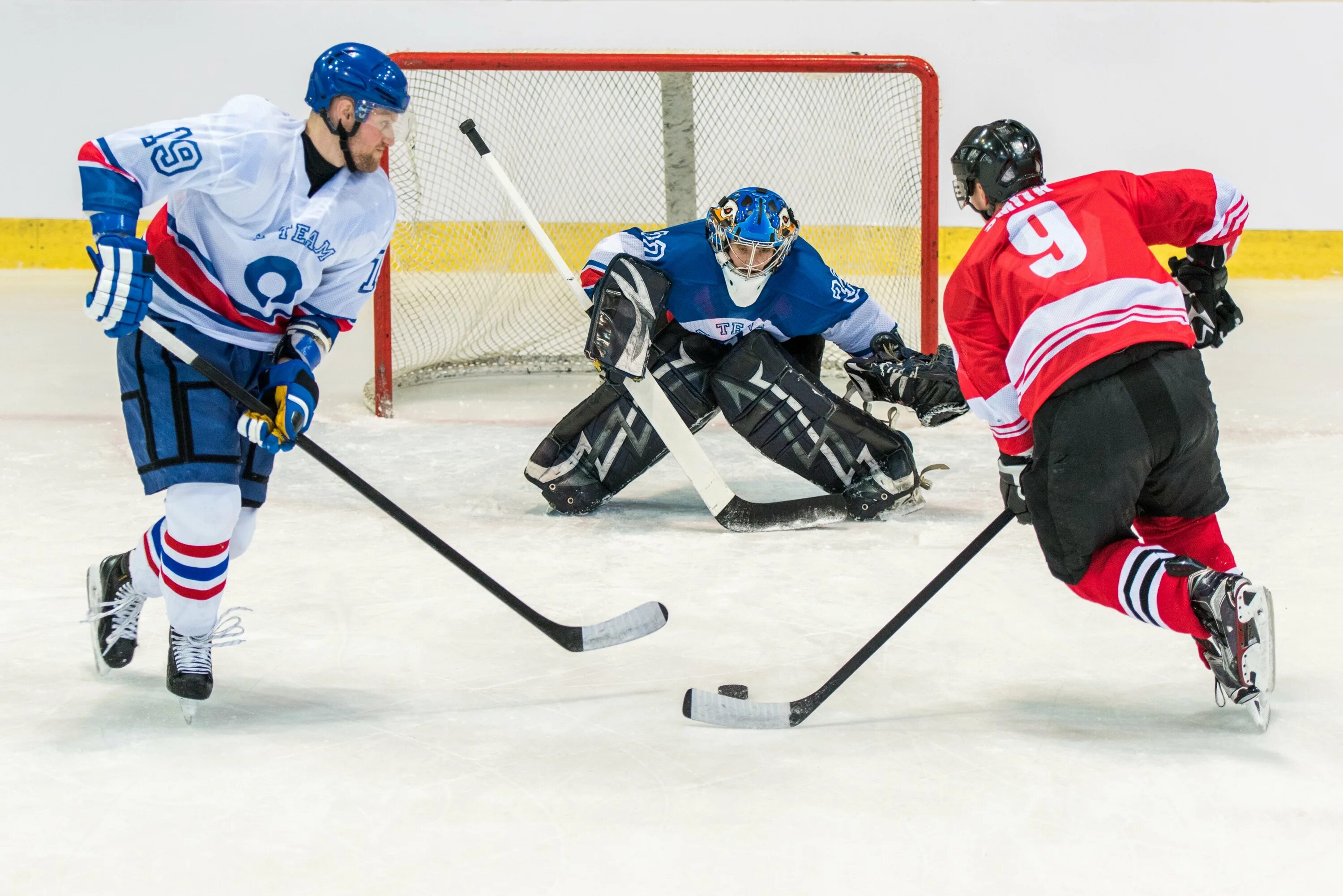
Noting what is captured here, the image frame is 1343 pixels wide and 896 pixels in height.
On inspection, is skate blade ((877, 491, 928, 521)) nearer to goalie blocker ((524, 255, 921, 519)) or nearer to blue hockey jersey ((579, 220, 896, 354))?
goalie blocker ((524, 255, 921, 519))

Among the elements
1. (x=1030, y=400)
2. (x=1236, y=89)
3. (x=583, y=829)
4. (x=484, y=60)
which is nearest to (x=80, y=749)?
(x=583, y=829)

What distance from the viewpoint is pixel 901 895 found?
63.6 inches

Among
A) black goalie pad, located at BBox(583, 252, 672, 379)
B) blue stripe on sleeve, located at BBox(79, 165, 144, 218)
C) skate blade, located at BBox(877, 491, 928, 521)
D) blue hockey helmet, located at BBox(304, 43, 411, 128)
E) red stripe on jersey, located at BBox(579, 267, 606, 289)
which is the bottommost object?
skate blade, located at BBox(877, 491, 928, 521)

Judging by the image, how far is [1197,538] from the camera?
7.09 ft

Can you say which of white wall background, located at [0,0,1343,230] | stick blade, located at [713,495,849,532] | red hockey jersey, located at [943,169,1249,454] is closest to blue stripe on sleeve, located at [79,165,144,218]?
red hockey jersey, located at [943,169,1249,454]

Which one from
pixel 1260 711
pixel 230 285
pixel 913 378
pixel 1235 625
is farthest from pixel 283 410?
pixel 913 378

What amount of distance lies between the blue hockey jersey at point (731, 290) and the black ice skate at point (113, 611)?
1496mm

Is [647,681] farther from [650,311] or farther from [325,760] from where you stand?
[650,311]

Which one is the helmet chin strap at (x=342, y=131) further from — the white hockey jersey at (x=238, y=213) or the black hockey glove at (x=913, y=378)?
the black hockey glove at (x=913, y=378)

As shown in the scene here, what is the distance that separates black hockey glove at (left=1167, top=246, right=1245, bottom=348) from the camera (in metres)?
2.33

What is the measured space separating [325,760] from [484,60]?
297 cm

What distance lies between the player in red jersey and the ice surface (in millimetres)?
241

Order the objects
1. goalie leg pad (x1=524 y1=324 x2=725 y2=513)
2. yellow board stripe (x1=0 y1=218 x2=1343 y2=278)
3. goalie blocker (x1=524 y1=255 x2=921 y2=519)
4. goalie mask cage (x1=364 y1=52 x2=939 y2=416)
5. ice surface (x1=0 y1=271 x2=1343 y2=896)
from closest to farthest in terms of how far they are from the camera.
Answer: ice surface (x1=0 y1=271 x2=1343 y2=896) → goalie blocker (x1=524 y1=255 x2=921 y2=519) → goalie leg pad (x1=524 y1=324 x2=725 y2=513) → goalie mask cage (x1=364 y1=52 x2=939 y2=416) → yellow board stripe (x1=0 y1=218 x2=1343 y2=278)

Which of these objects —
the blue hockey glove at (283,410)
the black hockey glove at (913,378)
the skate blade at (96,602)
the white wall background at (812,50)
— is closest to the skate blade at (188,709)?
the skate blade at (96,602)
